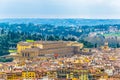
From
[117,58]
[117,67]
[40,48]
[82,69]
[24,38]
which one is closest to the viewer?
[82,69]

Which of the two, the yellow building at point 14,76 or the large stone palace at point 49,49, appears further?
the large stone palace at point 49,49

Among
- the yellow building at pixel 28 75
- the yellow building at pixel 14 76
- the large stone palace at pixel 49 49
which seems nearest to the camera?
the yellow building at pixel 28 75

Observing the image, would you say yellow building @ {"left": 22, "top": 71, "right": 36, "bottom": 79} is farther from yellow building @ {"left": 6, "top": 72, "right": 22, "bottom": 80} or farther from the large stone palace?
the large stone palace

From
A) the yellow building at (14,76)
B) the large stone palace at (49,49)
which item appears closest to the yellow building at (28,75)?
the yellow building at (14,76)

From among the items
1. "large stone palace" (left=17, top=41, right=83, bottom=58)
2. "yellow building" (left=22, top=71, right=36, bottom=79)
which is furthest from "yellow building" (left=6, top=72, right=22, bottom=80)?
"large stone palace" (left=17, top=41, right=83, bottom=58)

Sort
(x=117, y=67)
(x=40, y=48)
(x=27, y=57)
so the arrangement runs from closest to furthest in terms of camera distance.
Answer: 1. (x=117, y=67)
2. (x=27, y=57)
3. (x=40, y=48)

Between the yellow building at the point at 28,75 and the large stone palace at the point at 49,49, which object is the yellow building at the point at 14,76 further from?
the large stone palace at the point at 49,49

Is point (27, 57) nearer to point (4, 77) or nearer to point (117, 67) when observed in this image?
point (117, 67)

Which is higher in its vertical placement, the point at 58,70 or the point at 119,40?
the point at 58,70

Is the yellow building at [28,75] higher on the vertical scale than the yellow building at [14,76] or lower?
higher

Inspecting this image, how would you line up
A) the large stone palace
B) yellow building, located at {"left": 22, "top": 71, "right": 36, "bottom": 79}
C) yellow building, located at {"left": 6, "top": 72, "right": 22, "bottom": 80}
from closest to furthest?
yellow building, located at {"left": 22, "top": 71, "right": 36, "bottom": 79}
yellow building, located at {"left": 6, "top": 72, "right": 22, "bottom": 80}
the large stone palace

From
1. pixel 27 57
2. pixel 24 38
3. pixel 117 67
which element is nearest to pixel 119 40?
pixel 24 38
